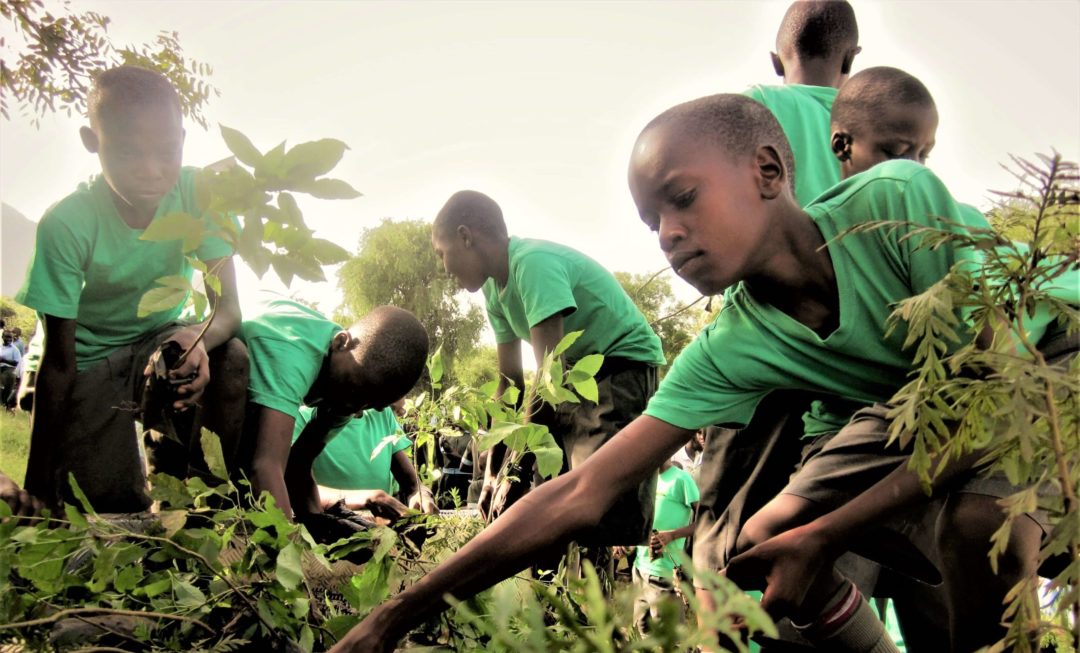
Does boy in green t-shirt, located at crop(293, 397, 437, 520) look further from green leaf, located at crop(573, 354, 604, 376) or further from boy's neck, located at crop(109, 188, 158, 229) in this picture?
green leaf, located at crop(573, 354, 604, 376)

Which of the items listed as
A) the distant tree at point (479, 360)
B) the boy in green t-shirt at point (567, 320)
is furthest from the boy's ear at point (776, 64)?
the distant tree at point (479, 360)

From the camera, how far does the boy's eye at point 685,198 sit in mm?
1952

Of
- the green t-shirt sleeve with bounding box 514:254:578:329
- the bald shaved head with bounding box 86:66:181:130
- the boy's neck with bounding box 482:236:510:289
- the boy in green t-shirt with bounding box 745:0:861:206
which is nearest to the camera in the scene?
the bald shaved head with bounding box 86:66:181:130

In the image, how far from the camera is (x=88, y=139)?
10.5ft

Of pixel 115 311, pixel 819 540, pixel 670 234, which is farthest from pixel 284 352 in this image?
pixel 819 540

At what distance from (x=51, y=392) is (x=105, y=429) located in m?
0.32

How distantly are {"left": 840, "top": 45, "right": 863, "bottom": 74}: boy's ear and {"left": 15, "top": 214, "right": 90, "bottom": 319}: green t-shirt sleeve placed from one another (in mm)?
3013

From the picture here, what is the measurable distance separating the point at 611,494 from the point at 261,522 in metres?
0.71

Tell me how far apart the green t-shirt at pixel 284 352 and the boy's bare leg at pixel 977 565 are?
2191mm

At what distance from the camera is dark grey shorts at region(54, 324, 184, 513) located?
10.5ft

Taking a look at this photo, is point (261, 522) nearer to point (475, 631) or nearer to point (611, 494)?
point (475, 631)

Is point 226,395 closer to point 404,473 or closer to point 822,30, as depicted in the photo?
point 404,473

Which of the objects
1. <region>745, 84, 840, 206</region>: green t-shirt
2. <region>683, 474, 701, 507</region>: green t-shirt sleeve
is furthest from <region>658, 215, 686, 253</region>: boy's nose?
A: <region>683, 474, 701, 507</region>: green t-shirt sleeve

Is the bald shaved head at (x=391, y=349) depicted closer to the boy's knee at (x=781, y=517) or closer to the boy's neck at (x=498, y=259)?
the boy's neck at (x=498, y=259)
